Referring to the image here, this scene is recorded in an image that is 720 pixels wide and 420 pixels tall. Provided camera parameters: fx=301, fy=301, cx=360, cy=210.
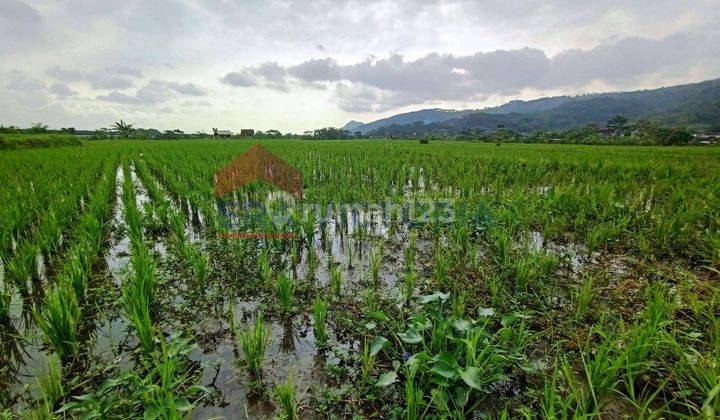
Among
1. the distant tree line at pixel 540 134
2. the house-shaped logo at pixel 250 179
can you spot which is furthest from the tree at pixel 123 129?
the house-shaped logo at pixel 250 179

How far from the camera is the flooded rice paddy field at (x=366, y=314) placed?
1.51 m

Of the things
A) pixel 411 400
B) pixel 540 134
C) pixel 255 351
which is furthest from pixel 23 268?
pixel 540 134

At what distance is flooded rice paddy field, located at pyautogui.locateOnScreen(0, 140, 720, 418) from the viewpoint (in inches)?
59.3

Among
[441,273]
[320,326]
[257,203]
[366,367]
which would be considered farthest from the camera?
[257,203]

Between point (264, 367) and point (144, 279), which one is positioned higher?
point (144, 279)

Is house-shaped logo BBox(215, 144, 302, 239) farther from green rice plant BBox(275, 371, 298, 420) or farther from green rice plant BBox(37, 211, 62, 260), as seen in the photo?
green rice plant BBox(275, 371, 298, 420)

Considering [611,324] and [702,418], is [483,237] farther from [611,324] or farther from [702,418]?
[702,418]

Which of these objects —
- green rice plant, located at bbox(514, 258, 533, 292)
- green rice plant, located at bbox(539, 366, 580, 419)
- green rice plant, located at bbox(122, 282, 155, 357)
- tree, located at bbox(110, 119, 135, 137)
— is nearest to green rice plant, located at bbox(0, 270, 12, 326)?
green rice plant, located at bbox(122, 282, 155, 357)

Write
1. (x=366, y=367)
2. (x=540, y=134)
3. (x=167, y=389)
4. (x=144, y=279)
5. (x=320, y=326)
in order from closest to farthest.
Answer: (x=167, y=389)
(x=366, y=367)
(x=320, y=326)
(x=144, y=279)
(x=540, y=134)

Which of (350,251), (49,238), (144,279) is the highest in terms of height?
(49,238)

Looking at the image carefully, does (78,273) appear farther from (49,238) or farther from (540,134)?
(540,134)

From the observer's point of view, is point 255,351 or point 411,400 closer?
point 411,400

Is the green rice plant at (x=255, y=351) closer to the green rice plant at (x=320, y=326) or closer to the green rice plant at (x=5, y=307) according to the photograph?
the green rice plant at (x=320, y=326)

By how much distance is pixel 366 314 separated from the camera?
2248mm
